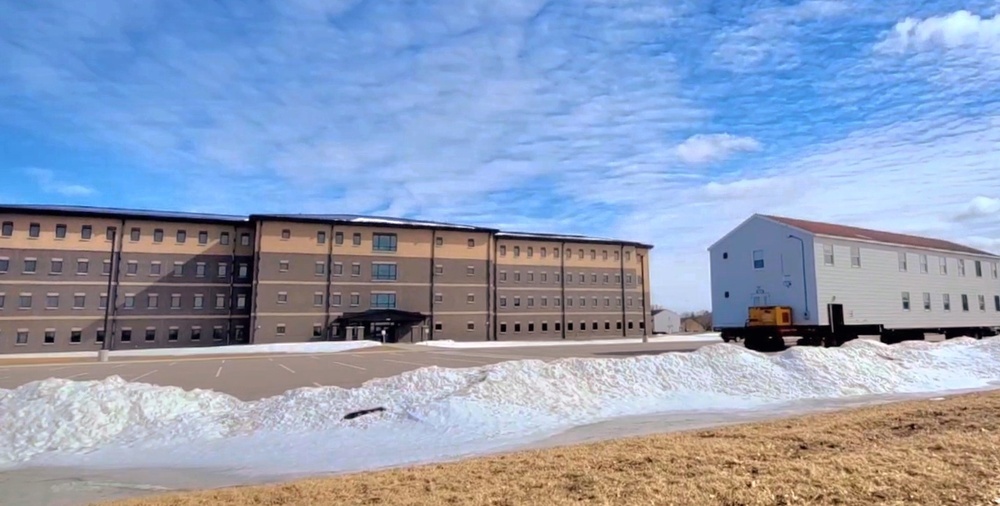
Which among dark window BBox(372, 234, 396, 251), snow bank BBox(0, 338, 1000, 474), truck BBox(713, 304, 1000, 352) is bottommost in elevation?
snow bank BBox(0, 338, 1000, 474)

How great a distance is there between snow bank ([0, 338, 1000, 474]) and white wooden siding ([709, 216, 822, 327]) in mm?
11090

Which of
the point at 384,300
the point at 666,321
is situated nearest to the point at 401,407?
the point at 384,300

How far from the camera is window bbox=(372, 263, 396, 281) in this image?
207 feet

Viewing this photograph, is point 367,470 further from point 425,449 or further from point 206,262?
point 206,262

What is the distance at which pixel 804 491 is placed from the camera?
575 centimetres

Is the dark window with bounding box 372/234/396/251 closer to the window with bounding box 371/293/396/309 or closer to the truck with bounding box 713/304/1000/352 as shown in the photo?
the window with bounding box 371/293/396/309

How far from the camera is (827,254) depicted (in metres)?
29.5

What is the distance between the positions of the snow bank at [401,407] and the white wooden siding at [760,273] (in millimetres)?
11090

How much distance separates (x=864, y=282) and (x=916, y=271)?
551cm

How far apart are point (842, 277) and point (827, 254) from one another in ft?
4.72

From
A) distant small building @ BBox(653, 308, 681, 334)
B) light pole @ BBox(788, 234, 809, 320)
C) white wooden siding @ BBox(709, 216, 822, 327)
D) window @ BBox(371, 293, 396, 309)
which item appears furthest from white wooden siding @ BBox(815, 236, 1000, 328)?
distant small building @ BBox(653, 308, 681, 334)

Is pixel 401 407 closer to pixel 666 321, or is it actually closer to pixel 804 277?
pixel 804 277

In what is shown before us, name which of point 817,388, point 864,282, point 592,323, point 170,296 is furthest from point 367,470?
point 592,323

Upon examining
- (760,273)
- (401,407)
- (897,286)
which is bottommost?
(401,407)
